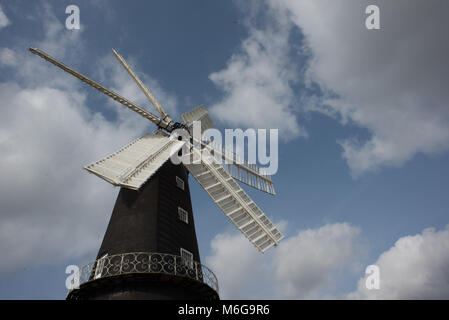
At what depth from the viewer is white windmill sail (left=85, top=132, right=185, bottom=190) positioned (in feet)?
55.2

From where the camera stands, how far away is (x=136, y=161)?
19.2m

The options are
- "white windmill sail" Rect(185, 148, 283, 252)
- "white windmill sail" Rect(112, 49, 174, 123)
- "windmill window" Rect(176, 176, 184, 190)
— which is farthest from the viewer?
"white windmill sail" Rect(112, 49, 174, 123)

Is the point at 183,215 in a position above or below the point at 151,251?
above

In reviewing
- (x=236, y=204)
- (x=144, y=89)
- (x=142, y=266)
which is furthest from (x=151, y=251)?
(x=144, y=89)

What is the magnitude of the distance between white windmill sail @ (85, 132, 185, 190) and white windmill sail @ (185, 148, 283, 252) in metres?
2.52

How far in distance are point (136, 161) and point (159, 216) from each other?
3755 mm

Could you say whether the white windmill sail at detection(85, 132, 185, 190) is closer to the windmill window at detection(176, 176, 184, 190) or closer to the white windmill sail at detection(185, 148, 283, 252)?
the windmill window at detection(176, 176, 184, 190)

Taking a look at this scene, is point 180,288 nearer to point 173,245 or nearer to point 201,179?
point 173,245

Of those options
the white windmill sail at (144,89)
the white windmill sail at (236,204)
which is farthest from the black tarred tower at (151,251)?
the white windmill sail at (144,89)

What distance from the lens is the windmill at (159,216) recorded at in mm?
15055

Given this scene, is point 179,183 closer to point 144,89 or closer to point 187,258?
point 187,258

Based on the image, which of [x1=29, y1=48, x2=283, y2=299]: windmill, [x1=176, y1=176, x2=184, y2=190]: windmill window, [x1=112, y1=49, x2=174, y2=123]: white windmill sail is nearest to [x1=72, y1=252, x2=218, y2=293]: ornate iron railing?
[x1=29, y1=48, x2=283, y2=299]: windmill

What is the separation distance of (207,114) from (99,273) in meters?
19.1

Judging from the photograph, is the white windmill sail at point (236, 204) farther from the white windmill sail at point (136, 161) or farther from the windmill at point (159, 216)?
the white windmill sail at point (136, 161)
